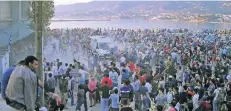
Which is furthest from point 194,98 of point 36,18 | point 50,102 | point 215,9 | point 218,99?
point 215,9

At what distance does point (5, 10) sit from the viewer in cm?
2723

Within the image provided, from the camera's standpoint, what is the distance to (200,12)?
470 ft

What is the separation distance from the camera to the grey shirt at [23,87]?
5930 mm

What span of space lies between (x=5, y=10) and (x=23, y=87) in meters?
22.2

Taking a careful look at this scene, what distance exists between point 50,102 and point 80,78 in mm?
4511

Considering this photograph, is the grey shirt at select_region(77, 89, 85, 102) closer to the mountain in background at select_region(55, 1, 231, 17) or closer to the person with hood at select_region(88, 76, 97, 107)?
the person with hood at select_region(88, 76, 97, 107)

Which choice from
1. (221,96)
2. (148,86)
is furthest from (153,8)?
(221,96)

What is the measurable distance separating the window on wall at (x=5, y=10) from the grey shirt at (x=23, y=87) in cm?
2141

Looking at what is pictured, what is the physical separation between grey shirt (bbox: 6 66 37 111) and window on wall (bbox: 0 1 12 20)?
21406 millimetres

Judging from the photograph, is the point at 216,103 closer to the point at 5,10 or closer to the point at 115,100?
the point at 115,100

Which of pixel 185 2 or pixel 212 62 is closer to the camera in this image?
pixel 212 62

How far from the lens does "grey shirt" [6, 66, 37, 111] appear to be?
593cm

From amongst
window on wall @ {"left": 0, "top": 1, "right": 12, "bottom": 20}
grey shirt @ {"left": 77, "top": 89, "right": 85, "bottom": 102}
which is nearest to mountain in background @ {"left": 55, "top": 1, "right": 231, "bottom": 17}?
window on wall @ {"left": 0, "top": 1, "right": 12, "bottom": 20}

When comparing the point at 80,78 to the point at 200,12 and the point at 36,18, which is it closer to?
the point at 36,18
